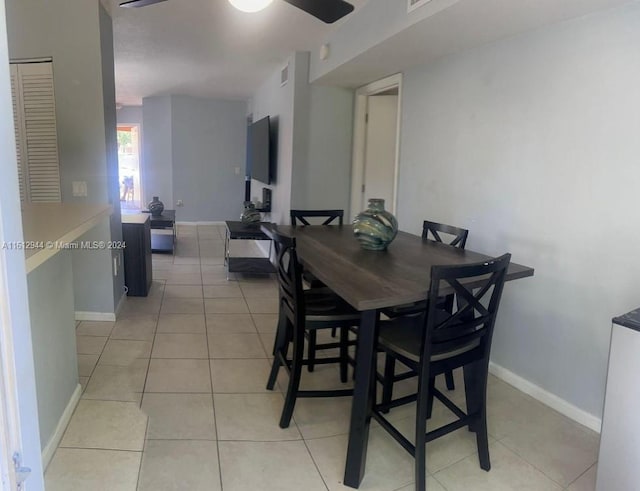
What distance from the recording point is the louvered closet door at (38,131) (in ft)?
11.0

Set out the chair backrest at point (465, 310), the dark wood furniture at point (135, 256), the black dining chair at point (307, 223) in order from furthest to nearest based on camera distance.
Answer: the dark wood furniture at point (135, 256) < the black dining chair at point (307, 223) < the chair backrest at point (465, 310)

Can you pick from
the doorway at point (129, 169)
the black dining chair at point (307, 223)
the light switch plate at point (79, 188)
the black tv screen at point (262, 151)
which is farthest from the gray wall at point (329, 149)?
the doorway at point (129, 169)

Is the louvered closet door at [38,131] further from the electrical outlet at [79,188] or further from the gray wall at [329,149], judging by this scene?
the gray wall at [329,149]

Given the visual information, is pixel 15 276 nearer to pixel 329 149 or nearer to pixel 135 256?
pixel 135 256

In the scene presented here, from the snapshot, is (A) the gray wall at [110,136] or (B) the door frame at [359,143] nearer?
(A) the gray wall at [110,136]

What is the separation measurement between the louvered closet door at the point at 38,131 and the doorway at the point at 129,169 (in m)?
7.70

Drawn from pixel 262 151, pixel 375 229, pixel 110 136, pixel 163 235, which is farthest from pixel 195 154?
pixel 375 229

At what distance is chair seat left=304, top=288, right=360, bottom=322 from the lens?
2.21m

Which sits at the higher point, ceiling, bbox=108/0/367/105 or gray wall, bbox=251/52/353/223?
ceiling, bbox=108/0/367/105

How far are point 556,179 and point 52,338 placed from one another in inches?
101

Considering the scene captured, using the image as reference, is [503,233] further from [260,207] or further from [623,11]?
[260,207]

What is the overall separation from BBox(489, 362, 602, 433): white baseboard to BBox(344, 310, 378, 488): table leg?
118 centimetres

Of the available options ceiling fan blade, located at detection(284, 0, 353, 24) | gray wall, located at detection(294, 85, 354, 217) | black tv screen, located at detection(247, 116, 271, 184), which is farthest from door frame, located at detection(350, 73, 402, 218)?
ceiling fan blade, located at detection(284, 0, 353, 24)

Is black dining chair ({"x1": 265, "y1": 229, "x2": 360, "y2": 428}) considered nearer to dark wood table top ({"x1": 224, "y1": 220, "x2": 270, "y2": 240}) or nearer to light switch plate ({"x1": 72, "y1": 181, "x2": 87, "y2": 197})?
light switch plate ({"x1": 72, "y1": 181, "x2": 87, "y2": 197})
